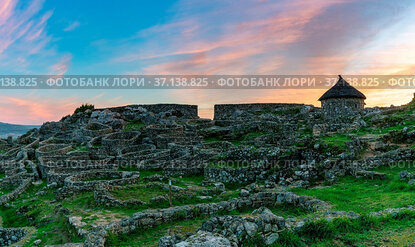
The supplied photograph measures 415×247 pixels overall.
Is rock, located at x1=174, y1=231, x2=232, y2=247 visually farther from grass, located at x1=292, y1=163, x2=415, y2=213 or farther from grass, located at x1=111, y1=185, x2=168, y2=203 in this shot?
grass, located at x1=111, y1=185, x2=168, y2=203

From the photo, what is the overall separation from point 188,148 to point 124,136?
1505cm

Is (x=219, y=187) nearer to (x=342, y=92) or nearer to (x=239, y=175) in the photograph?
(x=239, y=175)

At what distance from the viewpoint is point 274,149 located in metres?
18.0

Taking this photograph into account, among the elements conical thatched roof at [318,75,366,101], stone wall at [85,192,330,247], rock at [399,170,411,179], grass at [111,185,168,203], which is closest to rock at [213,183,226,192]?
grass at [111,185,168,203]

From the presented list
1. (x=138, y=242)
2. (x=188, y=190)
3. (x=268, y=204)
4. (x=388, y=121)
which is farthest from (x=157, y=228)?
(x=388, y=121)

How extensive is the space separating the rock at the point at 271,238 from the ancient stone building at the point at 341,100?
32.1m

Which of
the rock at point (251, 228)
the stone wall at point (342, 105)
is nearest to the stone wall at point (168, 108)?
the stone wall at point (342, 105)

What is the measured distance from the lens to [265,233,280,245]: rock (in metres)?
6.89

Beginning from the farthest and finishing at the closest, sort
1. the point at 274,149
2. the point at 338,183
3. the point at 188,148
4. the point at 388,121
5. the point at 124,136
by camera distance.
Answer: the point at 124,136 → the point at 188,148 → the point at 388,121 → the point at 274,149 → the point at 338,183

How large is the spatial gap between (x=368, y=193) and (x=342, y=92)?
27819 millimetres

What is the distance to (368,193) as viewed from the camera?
11.4 meters

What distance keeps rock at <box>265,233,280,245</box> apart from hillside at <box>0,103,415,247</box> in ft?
0.08

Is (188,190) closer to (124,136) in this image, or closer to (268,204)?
(268,204)

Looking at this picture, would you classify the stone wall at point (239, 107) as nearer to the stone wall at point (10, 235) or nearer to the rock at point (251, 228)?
the stone wall at point (10, 235)
